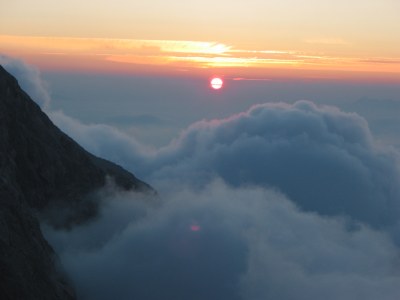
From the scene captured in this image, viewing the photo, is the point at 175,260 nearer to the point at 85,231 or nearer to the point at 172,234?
the point at 172,234

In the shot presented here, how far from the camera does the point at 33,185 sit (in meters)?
60.2

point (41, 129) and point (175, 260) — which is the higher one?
point (41, 129)

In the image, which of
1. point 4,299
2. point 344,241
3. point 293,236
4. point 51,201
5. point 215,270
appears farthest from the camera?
point 344,241

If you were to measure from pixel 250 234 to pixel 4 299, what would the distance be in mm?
55290

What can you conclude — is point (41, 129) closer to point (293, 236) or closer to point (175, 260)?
point (175, 260)

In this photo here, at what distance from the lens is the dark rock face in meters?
41.4

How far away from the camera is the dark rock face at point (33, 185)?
4141 cm

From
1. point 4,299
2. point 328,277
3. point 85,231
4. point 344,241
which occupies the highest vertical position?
point 344,241

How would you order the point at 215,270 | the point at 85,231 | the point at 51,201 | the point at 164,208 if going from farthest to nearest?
1. the point at 164,208
2. the point at 215,270
3. the point at 85,231
4. the point at 51,201

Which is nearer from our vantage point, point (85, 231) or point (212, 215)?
point (85, 231)

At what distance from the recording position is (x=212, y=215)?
8956 centimetres

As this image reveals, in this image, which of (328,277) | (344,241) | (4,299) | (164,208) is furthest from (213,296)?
(344,241)

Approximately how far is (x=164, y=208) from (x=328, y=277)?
2459cm

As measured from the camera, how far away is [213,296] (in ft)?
229
